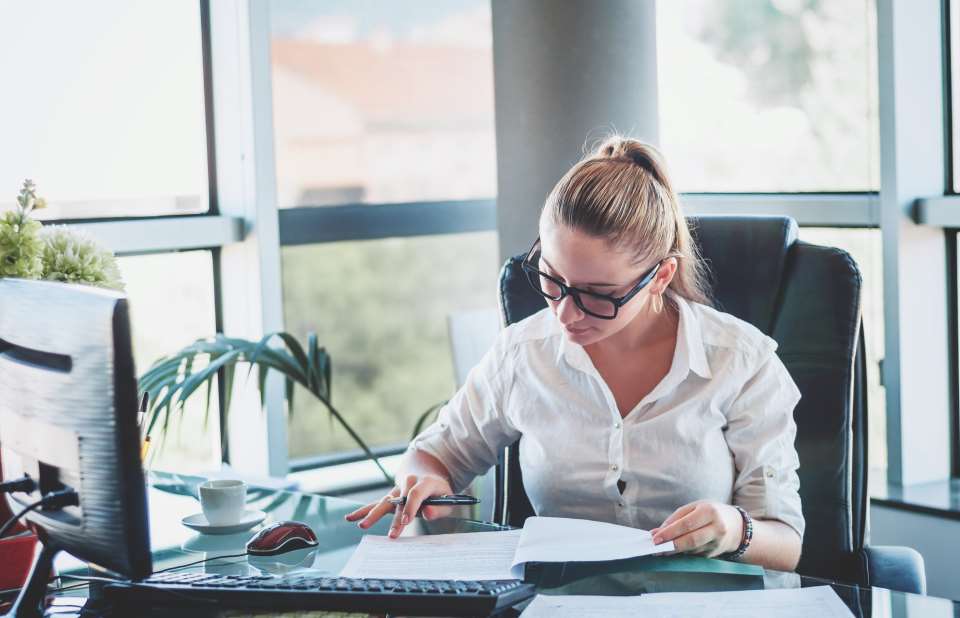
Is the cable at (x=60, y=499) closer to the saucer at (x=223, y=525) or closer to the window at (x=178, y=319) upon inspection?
the saucer at (x=223, y=525)

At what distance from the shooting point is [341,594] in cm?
124

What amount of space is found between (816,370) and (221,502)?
3.22 feet

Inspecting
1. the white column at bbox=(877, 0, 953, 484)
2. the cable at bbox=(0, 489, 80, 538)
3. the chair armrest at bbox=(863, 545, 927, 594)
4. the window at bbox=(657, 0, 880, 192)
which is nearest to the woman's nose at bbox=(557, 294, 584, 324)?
the chair armrest at bbox=(863, 545, 927, 594)

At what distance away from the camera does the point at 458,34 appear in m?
3.48

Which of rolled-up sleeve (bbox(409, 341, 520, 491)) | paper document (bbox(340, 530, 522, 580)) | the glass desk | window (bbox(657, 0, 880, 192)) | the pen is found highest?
window (bbox(657, 0, 880, 192))

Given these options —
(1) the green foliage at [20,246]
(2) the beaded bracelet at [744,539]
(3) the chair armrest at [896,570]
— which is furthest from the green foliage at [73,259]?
(3) the chair armrest at [896,570]

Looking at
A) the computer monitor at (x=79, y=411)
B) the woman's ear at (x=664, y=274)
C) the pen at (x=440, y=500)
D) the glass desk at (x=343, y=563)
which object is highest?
the woman's ear at (x=664, y=274)

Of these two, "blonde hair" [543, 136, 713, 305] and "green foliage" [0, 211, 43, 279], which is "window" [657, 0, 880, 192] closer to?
"blonde hair" [543, 136, 713, 305]

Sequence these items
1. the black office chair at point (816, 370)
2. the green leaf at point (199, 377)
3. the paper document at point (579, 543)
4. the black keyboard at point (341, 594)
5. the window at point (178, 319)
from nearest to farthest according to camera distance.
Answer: the black keyboard at point (341, 594) < the paper document at point (579, 543) < the black office chair at point (816, 370) < the green leaf at point (199, 377) < the window at point (178, 319)

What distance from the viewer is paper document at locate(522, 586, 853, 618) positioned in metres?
1.21

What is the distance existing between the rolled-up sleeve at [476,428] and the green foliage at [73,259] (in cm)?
58

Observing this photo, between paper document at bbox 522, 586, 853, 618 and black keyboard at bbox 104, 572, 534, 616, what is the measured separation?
51mm

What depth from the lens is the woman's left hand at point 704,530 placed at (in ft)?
4.57

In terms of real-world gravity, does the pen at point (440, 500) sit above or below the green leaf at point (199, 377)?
below
